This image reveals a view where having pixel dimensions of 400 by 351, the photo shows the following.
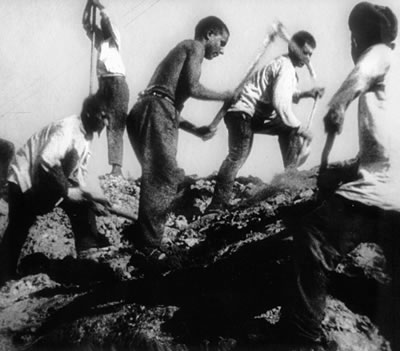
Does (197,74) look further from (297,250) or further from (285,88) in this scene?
(297,250)

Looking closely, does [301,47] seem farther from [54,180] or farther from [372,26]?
[54,180]

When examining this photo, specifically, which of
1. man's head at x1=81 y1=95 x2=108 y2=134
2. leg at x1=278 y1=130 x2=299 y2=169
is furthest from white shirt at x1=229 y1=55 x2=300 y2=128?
man's head at x1=81 y1=95 x2=108 y2=134

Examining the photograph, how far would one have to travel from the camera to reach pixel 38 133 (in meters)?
4.62

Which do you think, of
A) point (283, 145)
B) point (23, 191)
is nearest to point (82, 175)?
point (23, 191)

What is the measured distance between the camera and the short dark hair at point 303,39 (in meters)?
4.69

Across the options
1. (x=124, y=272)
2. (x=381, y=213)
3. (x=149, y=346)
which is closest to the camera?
(x=381, y=213)

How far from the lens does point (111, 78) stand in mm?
4922

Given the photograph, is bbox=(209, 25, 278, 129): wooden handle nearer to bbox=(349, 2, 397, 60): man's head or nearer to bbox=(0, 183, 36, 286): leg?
bbox=(349, 2, 397, 60): man's head

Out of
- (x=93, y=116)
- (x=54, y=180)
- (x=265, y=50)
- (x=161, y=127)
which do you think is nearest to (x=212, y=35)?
(x=265, y=50)

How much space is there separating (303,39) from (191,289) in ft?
6.93

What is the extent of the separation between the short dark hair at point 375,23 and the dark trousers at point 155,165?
1.48 meters

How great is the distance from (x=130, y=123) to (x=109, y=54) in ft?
2.54

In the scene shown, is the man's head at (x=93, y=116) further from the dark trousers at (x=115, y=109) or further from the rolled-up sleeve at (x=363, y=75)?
the rolled-up sleeve at (x=363, y=75)

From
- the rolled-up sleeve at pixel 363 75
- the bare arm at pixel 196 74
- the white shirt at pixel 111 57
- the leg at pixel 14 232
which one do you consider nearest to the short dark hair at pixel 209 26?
the bare arm at pixel 196 74
